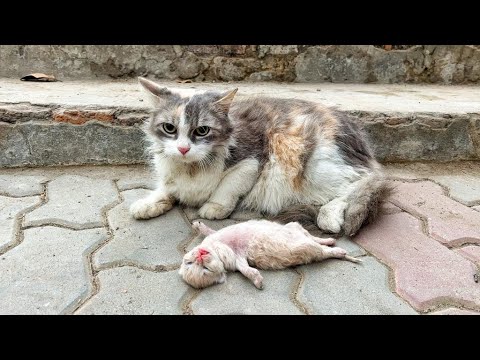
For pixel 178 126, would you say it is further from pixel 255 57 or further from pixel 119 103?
pixel 255 57

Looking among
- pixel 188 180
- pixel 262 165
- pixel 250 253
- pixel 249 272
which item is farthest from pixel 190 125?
pixel 249 272

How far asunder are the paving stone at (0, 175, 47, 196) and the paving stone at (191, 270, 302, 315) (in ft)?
5.31

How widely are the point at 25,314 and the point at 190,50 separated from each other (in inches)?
123

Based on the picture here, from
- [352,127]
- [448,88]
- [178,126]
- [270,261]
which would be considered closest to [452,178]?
[352,127]

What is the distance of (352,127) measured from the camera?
2.76m

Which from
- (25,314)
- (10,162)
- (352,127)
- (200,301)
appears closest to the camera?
(25,314)

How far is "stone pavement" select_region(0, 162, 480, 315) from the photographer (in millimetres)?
1789

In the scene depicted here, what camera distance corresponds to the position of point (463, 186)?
120 inches

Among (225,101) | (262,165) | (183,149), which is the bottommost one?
(262,165)

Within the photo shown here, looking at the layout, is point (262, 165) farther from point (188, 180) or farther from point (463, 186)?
point (463, 186)

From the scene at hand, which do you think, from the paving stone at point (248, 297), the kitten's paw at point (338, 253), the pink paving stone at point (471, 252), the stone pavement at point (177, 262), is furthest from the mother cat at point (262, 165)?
the paving stone at point (248, 297)

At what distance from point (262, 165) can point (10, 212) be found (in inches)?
62.6

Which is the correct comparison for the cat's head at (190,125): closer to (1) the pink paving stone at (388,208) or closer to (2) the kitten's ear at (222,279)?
(2) the kitten's ear at (222,279)

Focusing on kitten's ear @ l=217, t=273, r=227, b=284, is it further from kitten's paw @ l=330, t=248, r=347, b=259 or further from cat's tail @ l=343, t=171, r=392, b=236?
cat's tail @ l=343, t=171, r=392, b=236
